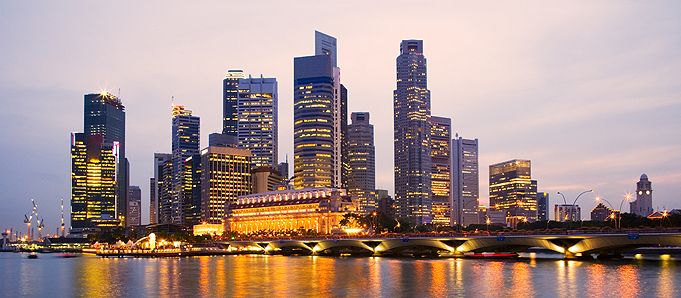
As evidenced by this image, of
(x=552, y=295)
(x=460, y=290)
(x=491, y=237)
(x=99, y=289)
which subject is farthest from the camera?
(x=491, y=237)

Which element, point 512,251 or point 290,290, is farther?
point 512,251

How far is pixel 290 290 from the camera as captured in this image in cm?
8319

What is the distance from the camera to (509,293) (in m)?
76.7

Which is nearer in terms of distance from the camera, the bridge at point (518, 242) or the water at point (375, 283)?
the water at point (375, 283)

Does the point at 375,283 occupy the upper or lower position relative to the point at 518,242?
lower

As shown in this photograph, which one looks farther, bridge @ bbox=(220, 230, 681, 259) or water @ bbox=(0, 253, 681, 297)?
bridge @ bbox=(220, 230, 681, 259)

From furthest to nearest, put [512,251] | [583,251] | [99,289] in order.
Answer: [512,251] < [583,251] < [99,289]

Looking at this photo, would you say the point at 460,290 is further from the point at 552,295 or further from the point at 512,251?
the point at 512,251

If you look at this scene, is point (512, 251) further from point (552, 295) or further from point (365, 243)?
point (552, 295)

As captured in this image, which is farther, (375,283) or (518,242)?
(518,242)

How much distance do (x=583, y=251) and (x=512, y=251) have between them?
49396 millimetres

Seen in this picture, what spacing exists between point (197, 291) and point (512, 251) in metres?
115

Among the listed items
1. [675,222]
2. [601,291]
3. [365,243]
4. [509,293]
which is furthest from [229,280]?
[675,222]

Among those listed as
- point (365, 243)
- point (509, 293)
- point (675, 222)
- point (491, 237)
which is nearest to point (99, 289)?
point (509, 293)
